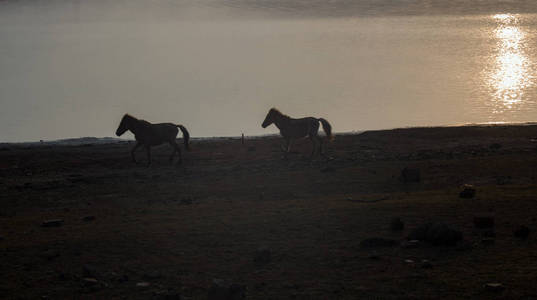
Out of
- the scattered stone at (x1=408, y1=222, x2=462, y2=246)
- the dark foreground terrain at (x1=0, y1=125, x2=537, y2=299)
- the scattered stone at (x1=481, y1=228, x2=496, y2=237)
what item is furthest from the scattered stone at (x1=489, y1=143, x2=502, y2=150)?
the scattered stone at (x1=408, y1=222, x2=462, y2=246)

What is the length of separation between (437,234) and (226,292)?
4.09 m

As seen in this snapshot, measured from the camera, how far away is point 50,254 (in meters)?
13.4

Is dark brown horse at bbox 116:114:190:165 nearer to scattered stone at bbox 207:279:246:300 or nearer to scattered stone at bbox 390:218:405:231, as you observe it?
scattered stone at bbox 390:218:405:231

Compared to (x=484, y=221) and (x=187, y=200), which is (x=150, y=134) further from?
(x=484, y=221)

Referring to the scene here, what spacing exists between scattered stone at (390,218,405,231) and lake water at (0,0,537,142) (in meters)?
21.6

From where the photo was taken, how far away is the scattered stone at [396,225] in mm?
14234

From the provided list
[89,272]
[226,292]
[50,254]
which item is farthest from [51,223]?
[226,292]

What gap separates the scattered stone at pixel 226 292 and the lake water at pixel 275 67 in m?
24.5

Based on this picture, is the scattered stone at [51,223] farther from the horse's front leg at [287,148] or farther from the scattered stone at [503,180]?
the scattered stone at [503,180]

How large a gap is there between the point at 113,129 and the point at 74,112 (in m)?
5.48

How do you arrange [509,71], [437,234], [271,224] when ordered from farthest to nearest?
[509,71] → [271,224] → [437,234]

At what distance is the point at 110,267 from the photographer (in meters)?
12.8

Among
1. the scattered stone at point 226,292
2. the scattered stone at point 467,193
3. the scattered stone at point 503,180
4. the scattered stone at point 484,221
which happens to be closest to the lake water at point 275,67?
the scattered stone at point 503,180

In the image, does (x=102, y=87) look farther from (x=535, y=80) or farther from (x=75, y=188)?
(x=75, y=188)
